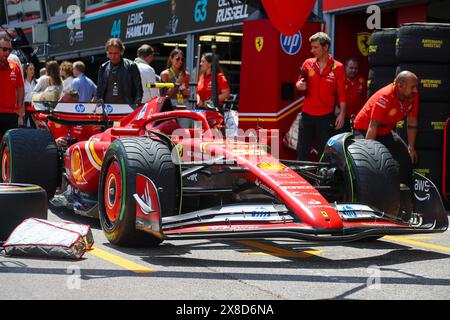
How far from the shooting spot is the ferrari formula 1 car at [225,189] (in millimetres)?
5973

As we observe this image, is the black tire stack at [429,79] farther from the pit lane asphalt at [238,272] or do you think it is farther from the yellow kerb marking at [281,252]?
the yellow kerb marking at [281,252]

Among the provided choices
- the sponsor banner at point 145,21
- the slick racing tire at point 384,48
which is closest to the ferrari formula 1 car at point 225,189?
the slick racing tire at point 384,48

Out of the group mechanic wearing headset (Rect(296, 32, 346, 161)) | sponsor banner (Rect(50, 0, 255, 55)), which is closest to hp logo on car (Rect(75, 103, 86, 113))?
mechanic wearing headset (Rect(296, 32, 346, 161))

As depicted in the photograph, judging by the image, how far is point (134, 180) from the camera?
20.9 ft

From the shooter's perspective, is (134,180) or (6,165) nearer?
(134,180)

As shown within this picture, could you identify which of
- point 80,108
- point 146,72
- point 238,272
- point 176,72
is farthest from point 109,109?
point 238,272

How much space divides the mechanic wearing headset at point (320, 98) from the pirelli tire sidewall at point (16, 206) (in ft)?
12.7

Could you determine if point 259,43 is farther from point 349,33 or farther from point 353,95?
point 349,33

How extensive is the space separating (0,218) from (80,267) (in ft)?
3.35

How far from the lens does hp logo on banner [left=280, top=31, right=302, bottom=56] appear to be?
11.4 m

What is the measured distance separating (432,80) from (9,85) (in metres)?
4.86

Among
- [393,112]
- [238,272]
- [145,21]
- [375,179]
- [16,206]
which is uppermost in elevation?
[145,21]

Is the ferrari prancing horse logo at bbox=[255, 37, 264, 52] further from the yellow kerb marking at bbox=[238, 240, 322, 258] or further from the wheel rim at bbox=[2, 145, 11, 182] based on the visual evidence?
the yellow kerb marking at bbox=[238, 240, 322, 258]
